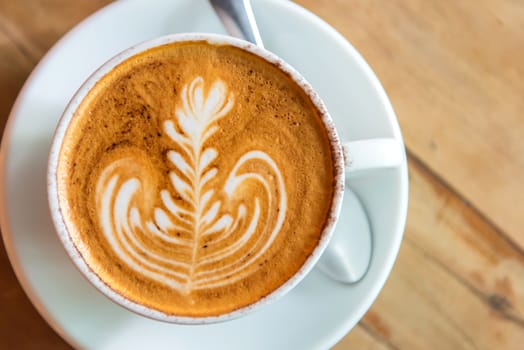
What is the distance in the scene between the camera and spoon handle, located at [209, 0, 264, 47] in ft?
3.50


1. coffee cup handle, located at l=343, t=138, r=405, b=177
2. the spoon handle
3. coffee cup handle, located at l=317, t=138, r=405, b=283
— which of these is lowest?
coffee cup handle, located at l=317, t=138, r=405, b=283

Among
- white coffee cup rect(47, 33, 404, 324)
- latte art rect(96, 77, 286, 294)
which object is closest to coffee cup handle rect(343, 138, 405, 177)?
white coffee cup rect(47, 33, 404, 324)

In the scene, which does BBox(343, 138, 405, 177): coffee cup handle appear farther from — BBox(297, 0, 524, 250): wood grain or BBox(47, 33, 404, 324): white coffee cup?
BBox(297, 0, 524, 250): wood grain

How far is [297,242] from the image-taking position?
0.99 m

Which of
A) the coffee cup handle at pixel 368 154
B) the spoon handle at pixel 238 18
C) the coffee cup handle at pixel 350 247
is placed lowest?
the coffee cup handle at pixel 350 247

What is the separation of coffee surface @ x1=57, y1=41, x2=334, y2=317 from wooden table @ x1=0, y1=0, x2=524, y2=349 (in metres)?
0.37

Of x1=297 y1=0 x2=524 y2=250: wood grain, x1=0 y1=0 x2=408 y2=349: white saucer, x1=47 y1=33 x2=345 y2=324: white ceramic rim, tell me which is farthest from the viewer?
x1=297 y1=0 x2=524 y2=250: wood grain

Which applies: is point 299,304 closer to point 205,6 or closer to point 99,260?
point 99,260

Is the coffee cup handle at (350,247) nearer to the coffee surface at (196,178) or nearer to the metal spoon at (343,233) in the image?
the metal spoon at (343,233)

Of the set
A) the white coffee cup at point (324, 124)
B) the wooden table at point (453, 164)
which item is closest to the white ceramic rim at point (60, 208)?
the white coffee cup at point (324, 124)

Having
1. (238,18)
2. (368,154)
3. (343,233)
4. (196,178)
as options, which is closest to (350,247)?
(343,233)

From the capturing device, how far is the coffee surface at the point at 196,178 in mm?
958

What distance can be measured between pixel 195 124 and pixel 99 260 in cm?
26

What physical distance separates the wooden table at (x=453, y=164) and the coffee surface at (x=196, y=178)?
0.37 meters
